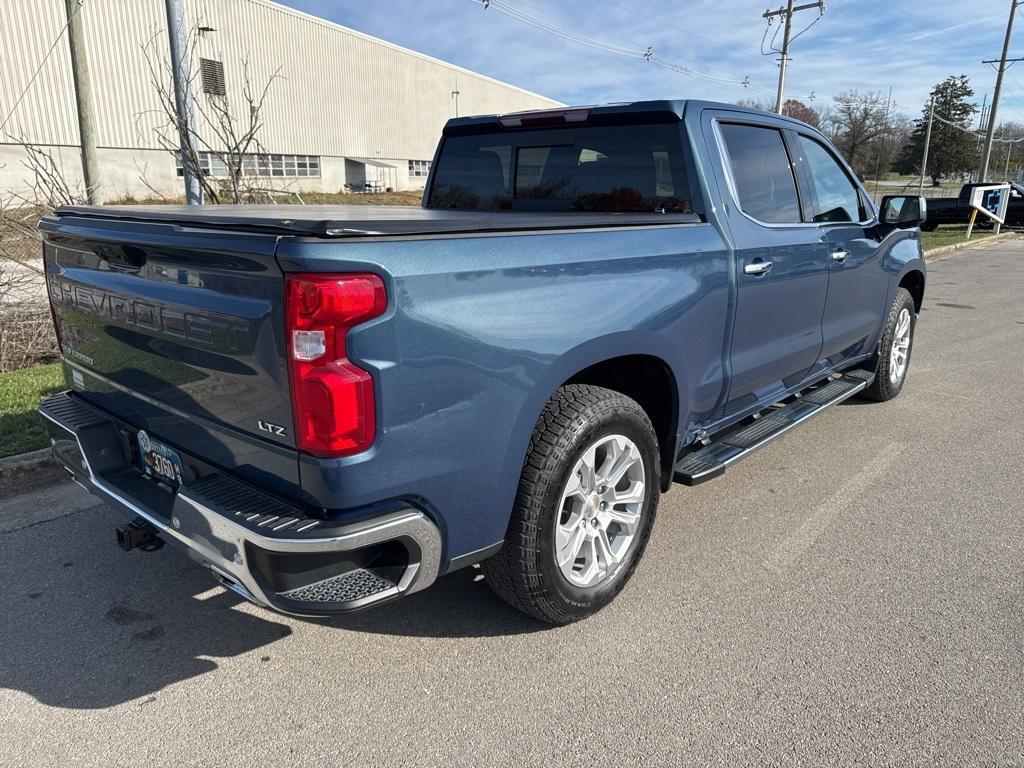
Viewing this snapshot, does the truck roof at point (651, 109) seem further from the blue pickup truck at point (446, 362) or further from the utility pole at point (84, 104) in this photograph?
the utility pole at point (84, 104)

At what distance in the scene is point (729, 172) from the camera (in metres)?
3.53

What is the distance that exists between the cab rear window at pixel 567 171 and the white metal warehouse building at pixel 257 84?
52.8 feet

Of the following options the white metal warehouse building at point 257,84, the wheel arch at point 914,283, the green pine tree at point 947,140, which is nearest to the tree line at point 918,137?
the green pine tree at point 947,140

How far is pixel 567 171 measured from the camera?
12.6ft

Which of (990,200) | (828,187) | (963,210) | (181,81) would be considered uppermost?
(181,81)

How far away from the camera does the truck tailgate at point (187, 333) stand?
206 cm

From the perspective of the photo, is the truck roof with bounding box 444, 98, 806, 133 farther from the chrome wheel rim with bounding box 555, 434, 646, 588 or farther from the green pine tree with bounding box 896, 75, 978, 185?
the green pine tree with bounding box 896, 75, 978, 185

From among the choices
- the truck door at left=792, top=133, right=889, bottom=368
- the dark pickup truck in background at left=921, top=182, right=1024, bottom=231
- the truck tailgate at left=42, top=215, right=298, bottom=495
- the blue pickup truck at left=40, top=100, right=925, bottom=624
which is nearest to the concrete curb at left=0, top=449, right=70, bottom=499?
the blue pickup truck at left=40, top=100, right=925, bottom=624

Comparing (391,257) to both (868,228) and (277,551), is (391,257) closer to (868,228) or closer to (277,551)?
(277,551)

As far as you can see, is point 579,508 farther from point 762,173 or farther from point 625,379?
point 762,173

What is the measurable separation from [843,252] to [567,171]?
179cm

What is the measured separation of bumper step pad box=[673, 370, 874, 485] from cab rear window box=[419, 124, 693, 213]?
1.16 metres

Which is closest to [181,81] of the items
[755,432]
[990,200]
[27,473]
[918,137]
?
[27,473]

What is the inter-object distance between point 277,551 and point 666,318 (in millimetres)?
1739
